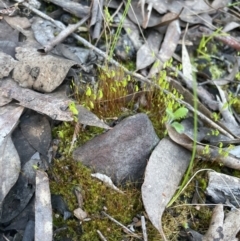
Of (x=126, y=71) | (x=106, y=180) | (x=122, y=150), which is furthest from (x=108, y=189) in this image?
(x=126, y=71)

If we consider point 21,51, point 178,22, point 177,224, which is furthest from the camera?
point 178,22

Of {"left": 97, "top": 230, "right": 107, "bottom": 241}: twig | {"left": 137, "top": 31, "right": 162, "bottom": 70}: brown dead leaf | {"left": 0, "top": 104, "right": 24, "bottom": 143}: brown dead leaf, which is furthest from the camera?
{"left": 137, "top": 31, "right": 162, "bottom": 70}: brown dead leaf

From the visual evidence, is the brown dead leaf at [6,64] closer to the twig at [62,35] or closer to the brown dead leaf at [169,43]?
the twig at [62,35]

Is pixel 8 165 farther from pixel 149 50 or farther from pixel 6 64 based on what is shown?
pixel 149 50

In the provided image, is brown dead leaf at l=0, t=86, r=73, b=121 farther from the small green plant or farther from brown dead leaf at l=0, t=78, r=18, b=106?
the small green plant

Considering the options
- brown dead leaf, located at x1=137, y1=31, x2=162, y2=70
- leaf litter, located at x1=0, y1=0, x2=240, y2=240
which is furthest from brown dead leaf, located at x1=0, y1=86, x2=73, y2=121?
brown dead leaf, located at x1=137, y1=31, x2=162, y2=70

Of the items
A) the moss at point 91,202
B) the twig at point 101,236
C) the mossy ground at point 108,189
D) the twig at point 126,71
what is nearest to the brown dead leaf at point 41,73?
the mossy ground at point 108,189

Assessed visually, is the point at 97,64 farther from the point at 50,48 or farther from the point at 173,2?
the point at 173,2

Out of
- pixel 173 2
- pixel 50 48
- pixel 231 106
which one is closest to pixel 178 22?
pixel 173 2
